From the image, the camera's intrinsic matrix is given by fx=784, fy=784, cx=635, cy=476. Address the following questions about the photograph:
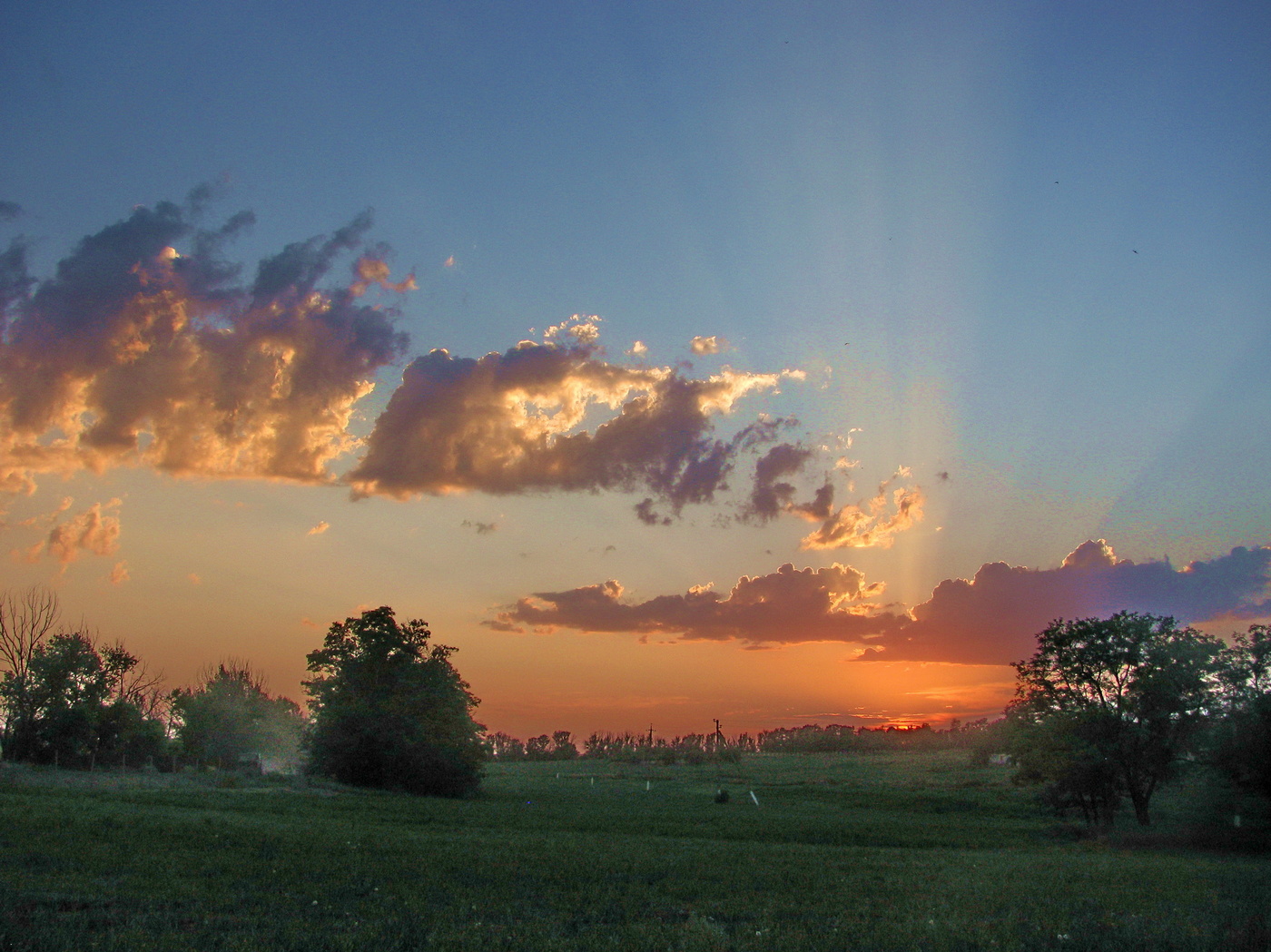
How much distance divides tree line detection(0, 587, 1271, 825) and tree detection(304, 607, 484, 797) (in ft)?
0.37

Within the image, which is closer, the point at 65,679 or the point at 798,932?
the point at 798,932

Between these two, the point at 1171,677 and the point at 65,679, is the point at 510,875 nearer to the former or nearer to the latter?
the point at 1171,677

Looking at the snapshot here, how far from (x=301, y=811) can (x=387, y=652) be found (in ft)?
109

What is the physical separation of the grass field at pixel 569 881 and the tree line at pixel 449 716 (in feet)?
17.8

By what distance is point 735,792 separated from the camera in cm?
7394

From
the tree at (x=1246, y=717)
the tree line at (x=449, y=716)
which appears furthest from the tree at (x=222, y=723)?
the tree at (x=1246, y=717)

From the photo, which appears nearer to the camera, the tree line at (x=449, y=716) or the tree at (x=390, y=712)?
the tree line at (x=449, y=716)

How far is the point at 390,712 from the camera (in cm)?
6281

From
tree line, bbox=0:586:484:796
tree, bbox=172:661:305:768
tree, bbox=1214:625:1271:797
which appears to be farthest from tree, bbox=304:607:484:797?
tree, bbox=1214:625:1271:797

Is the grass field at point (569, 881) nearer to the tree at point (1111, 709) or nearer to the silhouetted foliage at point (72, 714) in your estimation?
the tree at point (1111, 709)

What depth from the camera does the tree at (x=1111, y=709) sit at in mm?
45500

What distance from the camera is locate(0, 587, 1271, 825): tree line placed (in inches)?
1742

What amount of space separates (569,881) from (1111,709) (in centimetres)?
4242

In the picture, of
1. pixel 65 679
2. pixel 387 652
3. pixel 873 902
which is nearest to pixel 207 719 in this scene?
pixel 65 679
